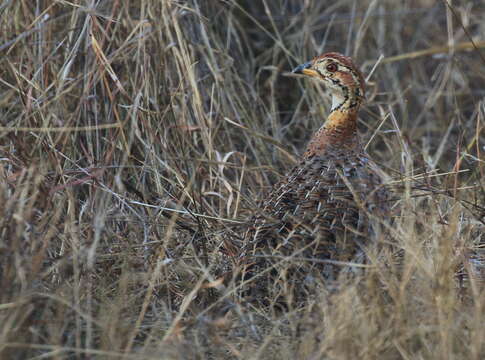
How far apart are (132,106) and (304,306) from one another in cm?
163

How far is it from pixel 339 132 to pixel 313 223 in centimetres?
78

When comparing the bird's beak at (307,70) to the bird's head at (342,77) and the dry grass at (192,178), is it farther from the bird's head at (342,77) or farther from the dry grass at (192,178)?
the dry grass at (192,178)

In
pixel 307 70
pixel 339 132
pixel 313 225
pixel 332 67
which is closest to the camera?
pixel 313 225

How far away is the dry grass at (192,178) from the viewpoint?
2.96m

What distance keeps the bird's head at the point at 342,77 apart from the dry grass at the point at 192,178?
359 millimetres

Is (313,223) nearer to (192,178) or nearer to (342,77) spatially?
(192,178)

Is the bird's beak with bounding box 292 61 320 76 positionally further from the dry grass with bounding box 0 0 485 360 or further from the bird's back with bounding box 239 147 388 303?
the bird's back with bounding box 239 147 388 303

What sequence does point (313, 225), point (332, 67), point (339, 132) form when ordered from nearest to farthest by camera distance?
point (313, 225)
point (339, 132)
point (332, 67)

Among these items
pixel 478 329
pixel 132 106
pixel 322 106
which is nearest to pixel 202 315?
pixel 478 329

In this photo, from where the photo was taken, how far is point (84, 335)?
3.09 meters

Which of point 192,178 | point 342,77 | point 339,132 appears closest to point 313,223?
point 192,178

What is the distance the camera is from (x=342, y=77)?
13.6ft

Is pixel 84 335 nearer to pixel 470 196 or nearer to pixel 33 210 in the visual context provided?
pixel 33 210

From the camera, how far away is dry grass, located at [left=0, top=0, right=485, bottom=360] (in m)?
2.96
